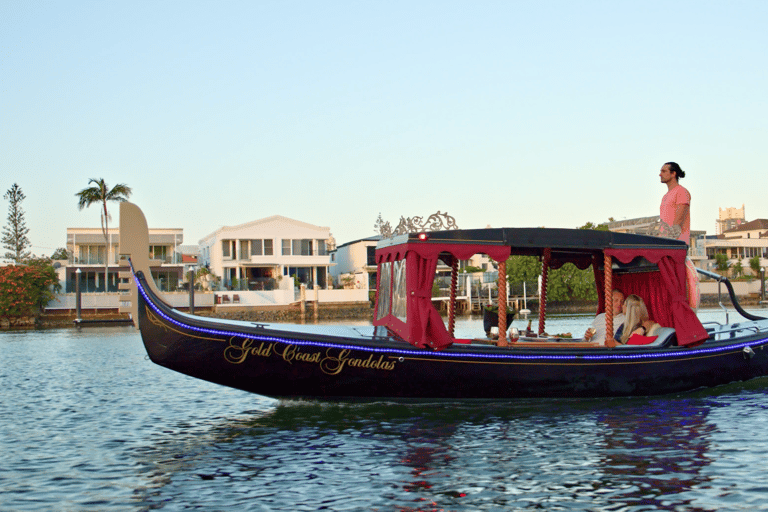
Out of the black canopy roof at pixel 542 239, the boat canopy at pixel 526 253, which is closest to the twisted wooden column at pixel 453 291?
the boat canopy at pixel 526 253

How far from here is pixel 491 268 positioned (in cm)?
8150

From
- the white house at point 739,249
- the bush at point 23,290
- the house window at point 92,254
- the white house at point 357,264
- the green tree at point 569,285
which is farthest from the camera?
the white house at point 739,249

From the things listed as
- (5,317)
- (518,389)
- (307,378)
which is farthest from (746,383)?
(5,317)

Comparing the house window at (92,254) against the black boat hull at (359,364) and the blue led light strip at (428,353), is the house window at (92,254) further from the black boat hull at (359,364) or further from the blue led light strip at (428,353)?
the black boat hull at (359,364)

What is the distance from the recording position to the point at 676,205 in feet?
41.4

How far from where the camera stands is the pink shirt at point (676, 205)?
1255 cm

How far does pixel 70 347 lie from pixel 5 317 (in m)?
25.3

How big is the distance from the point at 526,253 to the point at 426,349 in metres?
2.84

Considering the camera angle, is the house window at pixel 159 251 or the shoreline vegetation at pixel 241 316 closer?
the shoreline vegetation at pixel 241 316

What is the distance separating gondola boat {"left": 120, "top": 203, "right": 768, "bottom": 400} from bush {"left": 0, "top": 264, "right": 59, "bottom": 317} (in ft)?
148

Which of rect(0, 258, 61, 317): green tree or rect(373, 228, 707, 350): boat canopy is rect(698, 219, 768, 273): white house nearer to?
rect(0, 258, 61, 317): green tree

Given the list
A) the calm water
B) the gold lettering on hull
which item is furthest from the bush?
the gold lettering on hull

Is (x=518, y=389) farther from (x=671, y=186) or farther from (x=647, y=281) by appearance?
(x=671, y=186)

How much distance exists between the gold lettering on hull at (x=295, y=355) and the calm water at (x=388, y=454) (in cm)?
92
